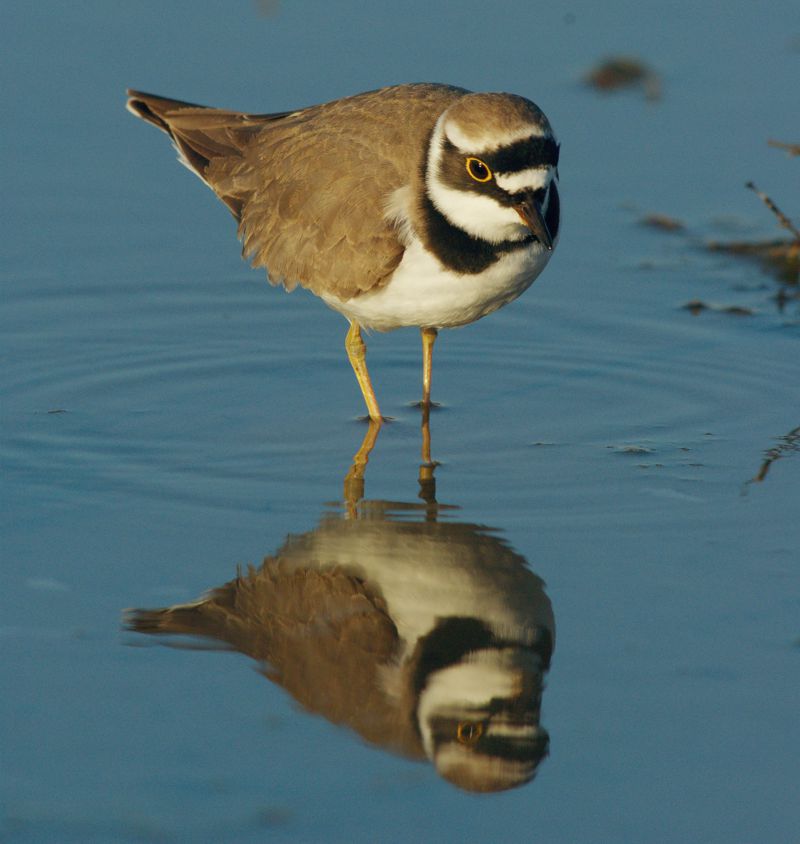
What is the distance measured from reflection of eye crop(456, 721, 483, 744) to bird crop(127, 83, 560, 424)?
2.33 metres

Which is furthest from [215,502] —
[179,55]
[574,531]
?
[179,55]

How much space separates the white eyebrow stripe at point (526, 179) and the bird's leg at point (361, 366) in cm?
124

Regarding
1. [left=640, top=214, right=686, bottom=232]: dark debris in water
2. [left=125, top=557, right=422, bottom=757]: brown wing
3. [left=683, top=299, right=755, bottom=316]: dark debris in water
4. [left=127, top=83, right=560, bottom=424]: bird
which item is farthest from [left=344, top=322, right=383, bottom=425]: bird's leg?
[left=640, top=214, right=686, bottom=232]: dark debris in water

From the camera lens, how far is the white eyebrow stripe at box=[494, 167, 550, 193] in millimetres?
6156

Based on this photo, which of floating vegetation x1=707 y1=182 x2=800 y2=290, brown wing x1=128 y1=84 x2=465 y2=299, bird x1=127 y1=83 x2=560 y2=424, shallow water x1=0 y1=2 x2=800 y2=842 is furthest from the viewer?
floating vegetation x1=707 y1=182 x2=800 y2=290

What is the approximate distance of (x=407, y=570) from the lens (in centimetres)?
539

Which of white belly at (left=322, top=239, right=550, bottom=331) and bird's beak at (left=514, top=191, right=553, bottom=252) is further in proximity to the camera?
white belly at (left=322, top=239, right=550, bottom=331)

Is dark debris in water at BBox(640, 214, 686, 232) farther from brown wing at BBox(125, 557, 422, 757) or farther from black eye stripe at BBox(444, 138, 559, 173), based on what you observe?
brown wing at BBox(125, 557, 422, 757)

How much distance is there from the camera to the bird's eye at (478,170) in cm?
624

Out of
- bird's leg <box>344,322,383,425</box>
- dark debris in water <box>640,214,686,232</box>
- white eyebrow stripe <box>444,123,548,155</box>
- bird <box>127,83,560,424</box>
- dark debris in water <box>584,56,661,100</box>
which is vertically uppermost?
dark debris in water <box>584,56,661,100</box>

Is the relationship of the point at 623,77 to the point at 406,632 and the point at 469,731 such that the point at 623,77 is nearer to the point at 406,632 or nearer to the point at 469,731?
the point at 406,632

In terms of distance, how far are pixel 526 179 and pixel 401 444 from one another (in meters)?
1.28

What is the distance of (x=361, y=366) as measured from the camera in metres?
7.11

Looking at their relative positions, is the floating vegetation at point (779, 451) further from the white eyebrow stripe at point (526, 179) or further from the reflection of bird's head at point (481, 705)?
the reflection of bird's head at point (481, 705)
